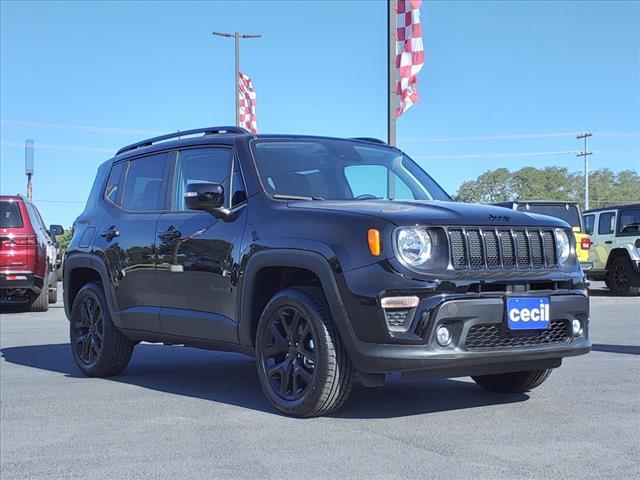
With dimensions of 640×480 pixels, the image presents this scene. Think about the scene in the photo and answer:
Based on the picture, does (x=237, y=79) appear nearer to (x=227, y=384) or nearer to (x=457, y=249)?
(x=227, y=384)

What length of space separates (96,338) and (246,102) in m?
17.0

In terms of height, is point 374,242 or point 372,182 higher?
point 372,182

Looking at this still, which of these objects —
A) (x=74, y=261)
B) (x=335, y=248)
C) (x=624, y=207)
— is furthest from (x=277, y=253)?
(x=624, y=207)

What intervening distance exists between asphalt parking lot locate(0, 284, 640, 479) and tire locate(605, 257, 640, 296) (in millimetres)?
10008

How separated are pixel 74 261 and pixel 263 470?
397cm

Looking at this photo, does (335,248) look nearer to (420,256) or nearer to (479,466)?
(420,256)

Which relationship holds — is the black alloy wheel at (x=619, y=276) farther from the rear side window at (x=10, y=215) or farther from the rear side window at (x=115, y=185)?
the rear side window at (x=115, y=185)

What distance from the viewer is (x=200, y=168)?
598 cm

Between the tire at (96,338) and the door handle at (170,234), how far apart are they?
1.05m

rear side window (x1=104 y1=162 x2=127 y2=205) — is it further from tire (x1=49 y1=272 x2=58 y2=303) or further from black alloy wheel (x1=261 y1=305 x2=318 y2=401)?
tire (x1=49 y1=272 x2=58 y2=303)

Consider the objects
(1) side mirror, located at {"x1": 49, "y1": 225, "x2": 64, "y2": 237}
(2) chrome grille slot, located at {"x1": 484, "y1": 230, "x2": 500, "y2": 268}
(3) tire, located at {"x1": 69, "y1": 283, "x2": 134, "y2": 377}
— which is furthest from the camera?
(1) side mirror, located at {"x1": 49, "y1": 225, "x2": 64, "y2": 237}

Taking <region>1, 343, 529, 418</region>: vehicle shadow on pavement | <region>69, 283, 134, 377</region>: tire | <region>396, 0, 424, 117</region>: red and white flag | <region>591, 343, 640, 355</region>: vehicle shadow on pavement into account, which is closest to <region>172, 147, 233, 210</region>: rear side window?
<region>69, 283, 134, 377</region>: tire

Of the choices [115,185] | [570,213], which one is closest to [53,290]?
[115,185]

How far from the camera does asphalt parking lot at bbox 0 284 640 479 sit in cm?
382
